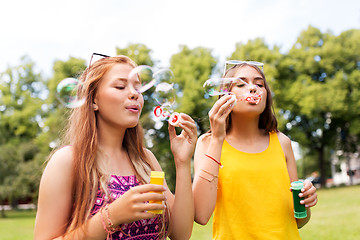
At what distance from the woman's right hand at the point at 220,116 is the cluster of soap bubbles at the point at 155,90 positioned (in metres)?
0.25

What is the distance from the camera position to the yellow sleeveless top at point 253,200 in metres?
2.21

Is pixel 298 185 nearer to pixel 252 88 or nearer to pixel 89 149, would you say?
pixel 252 88

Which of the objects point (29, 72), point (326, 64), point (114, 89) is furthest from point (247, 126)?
point (29, 72)

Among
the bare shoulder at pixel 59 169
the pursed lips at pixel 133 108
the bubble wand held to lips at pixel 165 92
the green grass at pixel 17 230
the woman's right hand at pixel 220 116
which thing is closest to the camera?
the bare shoulder at pixel 59 169

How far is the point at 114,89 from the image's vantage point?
1.98 m

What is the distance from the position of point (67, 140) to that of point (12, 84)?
111 feet

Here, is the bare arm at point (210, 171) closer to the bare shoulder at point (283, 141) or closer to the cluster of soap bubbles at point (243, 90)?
the cluster of soap bubbles at point (243, 90)

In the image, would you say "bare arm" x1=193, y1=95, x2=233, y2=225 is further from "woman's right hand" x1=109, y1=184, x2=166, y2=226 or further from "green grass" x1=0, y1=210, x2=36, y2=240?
"green grass" x1=0, y1=210, x2=36, y2=240

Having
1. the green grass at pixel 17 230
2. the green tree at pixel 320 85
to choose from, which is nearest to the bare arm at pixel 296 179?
the green grass at pixel 17 230

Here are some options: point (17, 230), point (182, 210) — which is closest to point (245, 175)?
point (182, 210)

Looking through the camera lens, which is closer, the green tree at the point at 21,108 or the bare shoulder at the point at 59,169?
the bare shoulder at the point at 59,169

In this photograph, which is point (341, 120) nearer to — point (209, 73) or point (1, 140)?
point (209, 73)

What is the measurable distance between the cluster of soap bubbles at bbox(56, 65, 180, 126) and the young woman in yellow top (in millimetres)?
349

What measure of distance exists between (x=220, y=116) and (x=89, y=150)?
0.89 m
